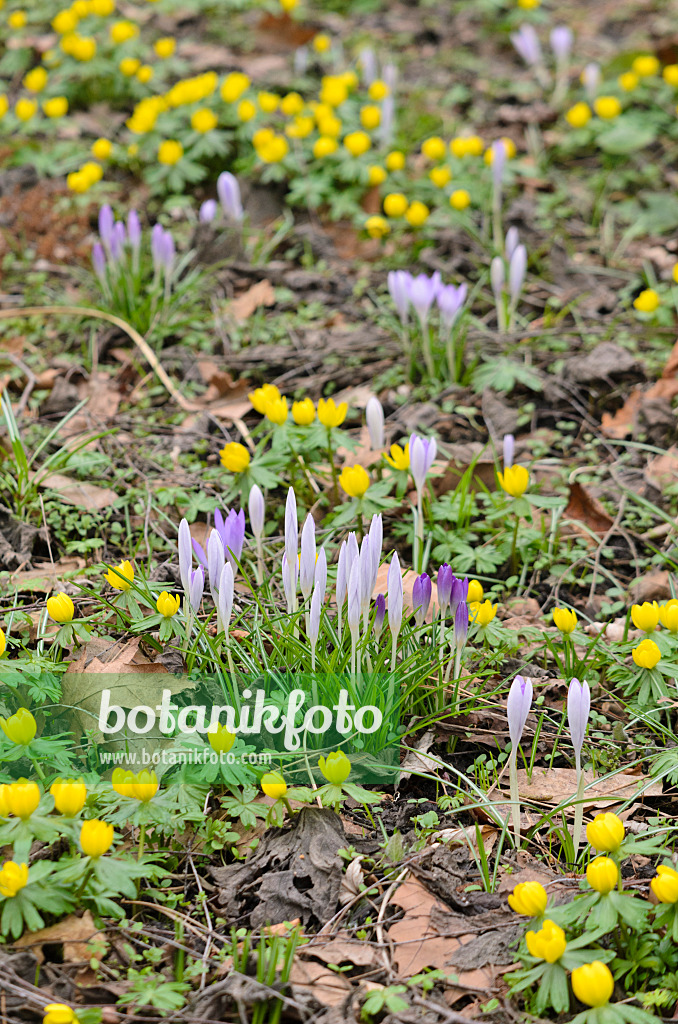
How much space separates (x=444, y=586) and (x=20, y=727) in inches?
42.3

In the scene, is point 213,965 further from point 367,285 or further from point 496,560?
point 367,285

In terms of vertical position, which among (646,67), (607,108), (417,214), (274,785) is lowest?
(274,785)

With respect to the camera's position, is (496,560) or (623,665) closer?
(623,665)

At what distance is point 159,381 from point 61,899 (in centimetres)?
256

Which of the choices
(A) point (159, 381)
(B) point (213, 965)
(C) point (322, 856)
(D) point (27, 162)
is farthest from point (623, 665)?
(D) point (27, 162)

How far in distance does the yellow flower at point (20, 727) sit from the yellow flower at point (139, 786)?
0.21m

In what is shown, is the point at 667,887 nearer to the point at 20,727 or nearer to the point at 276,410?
the point at 20,727

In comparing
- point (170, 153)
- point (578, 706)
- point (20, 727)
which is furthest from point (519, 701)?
point (170, 153)

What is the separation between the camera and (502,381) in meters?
3.61

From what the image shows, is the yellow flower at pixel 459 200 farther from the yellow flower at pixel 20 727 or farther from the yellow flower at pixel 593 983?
the yellow flower at pixel 593 983

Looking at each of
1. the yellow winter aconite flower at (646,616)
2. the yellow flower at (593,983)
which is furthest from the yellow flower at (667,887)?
the yellow winter aconite flower at (646,616)

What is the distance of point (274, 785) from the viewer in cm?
194

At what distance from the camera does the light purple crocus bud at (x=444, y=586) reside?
2.31 metres

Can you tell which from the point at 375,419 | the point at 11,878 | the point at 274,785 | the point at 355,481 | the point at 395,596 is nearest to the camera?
the point at 11,878
